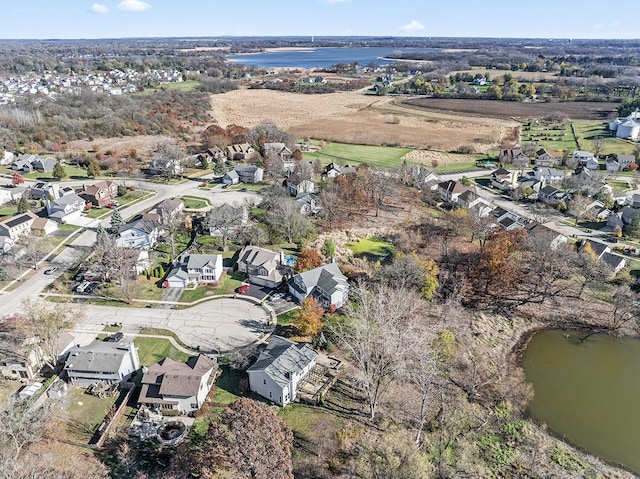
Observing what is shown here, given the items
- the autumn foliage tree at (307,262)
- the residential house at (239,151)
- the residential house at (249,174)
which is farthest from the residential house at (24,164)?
the autumn foliage tree at (307,262)

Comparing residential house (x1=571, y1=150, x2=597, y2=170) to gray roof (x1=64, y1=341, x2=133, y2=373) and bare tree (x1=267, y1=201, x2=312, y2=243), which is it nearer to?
bare tree (x1=267, y1=201, x2=312, y2=243)

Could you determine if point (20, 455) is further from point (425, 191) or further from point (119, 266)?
point (425, 191)

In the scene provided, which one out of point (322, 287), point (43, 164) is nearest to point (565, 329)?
point (322, 287)

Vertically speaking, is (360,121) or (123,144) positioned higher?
(360,121)

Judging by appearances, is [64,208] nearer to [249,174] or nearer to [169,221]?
[169,221]

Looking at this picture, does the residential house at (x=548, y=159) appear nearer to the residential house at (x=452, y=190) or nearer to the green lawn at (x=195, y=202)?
the residential house at (x=452, y=190)

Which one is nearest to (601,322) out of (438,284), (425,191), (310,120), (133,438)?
(438,284)
